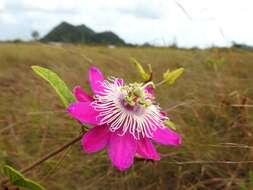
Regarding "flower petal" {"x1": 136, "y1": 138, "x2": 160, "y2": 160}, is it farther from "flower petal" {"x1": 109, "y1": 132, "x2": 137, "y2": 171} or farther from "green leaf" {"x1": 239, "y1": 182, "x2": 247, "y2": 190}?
"green leaf" {"x1": 239, "y1": 182, "x2": 247, "y2": 190}

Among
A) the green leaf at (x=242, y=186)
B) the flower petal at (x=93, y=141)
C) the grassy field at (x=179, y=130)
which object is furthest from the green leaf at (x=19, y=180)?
the green leaf at (x=242, y=186)

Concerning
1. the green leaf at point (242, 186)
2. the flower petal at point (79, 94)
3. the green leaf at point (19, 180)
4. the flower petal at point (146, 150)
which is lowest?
the green leaf at point (242, 186)

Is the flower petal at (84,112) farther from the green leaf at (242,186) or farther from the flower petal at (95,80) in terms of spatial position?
the green leaf at (242,186)

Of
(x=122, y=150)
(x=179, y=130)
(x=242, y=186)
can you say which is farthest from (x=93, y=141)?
(x=179, y=130)

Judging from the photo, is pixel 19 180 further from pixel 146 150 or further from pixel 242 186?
pixel 242 186

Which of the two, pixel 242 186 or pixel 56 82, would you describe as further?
pixel 242 186

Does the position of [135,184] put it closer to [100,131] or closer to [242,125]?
[242,125]
